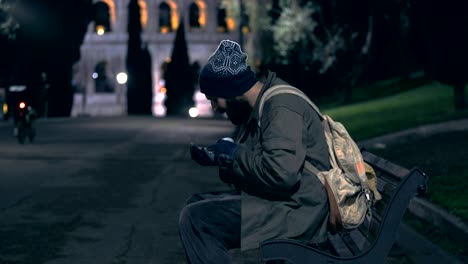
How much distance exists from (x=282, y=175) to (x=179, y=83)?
64606 mm

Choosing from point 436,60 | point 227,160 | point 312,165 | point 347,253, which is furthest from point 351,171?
point 436,60

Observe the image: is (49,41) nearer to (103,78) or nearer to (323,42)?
(323,42)

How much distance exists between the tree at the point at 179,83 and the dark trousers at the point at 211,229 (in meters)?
62.4

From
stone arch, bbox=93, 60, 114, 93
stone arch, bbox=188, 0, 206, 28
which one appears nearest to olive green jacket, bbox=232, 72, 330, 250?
stone arch, bbox=93, 60, 114, 93

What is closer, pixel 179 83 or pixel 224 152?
pixel 224 152

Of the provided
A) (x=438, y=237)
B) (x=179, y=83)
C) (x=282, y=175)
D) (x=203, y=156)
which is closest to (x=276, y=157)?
(x=282, y=175)

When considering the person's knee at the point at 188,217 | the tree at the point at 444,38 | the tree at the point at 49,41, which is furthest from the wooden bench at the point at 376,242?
the tree at the point at 49,41

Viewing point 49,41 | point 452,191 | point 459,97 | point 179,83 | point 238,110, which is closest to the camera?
point 238,110

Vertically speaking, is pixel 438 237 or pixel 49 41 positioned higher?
pixel 438 237

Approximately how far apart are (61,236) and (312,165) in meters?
5.48

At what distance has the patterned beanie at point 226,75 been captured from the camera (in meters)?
4.62

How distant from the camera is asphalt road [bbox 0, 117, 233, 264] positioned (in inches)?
349

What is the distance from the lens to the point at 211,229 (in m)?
4.72

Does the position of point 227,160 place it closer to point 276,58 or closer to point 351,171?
point 351,171
